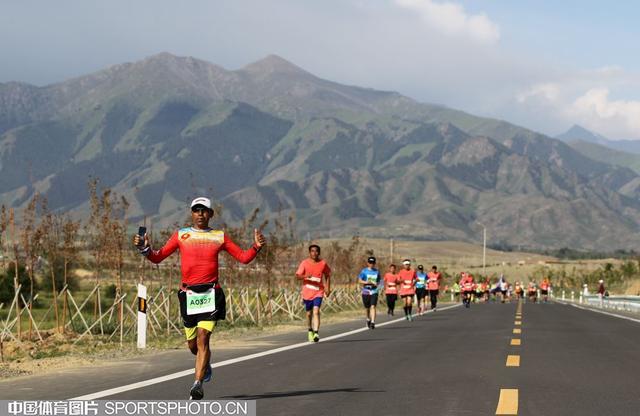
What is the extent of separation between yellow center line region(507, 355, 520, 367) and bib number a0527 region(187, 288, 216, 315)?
554 centimetres

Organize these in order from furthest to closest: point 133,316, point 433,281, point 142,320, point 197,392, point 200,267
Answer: point 433,281
point 133,316
point 142,320
point 200,267
point 197,392

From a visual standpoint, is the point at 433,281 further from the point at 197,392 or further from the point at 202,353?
the point at 197,392

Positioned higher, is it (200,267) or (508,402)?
(200,267)

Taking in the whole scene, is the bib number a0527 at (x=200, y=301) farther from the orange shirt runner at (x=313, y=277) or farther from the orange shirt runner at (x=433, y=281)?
the orange shirt runner at (x=433, y=281)

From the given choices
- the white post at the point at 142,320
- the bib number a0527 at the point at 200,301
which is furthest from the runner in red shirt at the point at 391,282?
the bib number a0527 at the point at 200,301

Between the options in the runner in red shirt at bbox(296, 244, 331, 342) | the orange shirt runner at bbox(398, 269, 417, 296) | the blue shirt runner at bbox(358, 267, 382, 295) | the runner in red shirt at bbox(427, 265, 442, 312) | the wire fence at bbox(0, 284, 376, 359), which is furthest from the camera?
the runner in red shirt at bbox(427, 265, 442, 312)

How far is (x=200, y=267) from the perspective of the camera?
12.5m

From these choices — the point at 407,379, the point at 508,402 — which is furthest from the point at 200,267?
the point at 508,402

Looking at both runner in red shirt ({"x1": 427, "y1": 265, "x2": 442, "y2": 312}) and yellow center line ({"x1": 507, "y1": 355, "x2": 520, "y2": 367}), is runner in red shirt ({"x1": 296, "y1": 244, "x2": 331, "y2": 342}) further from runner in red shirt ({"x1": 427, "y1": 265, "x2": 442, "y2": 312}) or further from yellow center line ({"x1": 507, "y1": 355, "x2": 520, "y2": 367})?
runner in red shirt ({"x1": 427, "y1": 265, "x2": 442, "y2": 312})

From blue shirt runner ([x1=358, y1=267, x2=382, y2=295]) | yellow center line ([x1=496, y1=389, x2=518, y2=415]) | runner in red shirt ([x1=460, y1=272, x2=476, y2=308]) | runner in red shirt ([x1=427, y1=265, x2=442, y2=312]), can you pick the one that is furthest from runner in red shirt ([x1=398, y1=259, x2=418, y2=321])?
yellow center line ([x1=496, y1=389, x2=518, y2=415])

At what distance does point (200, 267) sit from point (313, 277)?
11614 mm

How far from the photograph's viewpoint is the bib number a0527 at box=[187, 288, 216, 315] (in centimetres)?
1241

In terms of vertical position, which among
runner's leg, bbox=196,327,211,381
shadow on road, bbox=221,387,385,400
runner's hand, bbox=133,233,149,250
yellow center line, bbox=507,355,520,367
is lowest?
shadow on road, bbox=221,387,385,400

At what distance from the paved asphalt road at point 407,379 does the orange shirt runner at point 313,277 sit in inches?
75.1
